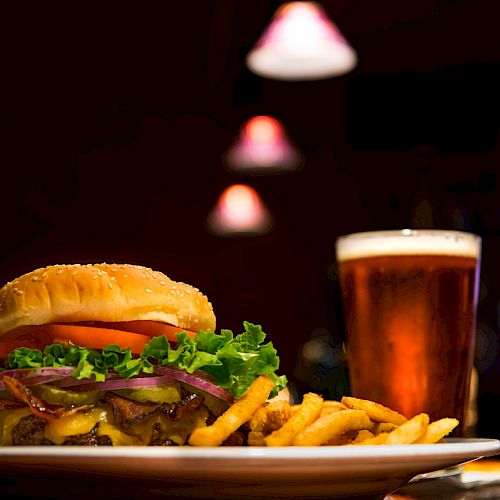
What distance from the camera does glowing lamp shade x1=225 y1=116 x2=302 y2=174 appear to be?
8609mm

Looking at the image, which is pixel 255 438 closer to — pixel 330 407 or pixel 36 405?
pixel 330 407

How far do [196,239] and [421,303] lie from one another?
638 cm

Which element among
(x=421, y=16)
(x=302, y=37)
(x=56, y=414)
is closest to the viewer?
(x=56, y=414)

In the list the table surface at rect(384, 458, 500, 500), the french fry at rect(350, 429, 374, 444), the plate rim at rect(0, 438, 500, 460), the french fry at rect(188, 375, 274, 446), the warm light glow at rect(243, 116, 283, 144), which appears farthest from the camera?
the warm light glow at rect(243, 116, 283, 144)

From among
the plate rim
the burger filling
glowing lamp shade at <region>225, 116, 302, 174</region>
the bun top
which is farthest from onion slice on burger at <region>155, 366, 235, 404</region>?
glowing lamp shade at <region>225, 116, 302, 174</region>

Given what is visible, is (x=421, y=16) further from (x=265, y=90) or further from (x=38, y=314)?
(x=38, y=314)

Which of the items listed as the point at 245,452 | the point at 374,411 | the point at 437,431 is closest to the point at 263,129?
the point at 374,411

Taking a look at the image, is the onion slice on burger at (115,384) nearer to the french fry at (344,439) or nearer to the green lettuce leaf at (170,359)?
the green lettuce leaf at (170,359)

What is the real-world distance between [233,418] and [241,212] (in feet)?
23.8

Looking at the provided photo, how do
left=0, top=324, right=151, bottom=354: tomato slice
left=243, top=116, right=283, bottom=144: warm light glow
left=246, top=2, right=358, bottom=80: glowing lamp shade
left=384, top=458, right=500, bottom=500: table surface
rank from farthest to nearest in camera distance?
left=243, top=116, right=283, bottom=144: warm light glow < left=246, top=2, right=358, bottom=80: glowing lamp shade < left=0, top=324, right=151, bottom=354: tomato slice < left=384, top=458, right=500, bottom=500: table surface

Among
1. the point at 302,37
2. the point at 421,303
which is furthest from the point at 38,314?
the point at 302,37

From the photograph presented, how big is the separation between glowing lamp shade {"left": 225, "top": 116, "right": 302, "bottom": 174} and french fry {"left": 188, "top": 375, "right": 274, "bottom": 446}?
7.12 metres

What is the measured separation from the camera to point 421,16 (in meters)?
7.21

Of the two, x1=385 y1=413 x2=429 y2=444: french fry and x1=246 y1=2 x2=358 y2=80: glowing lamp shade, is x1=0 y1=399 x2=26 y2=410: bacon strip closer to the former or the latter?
x1=385 y1=413 x2=429 y2=444: french fry
